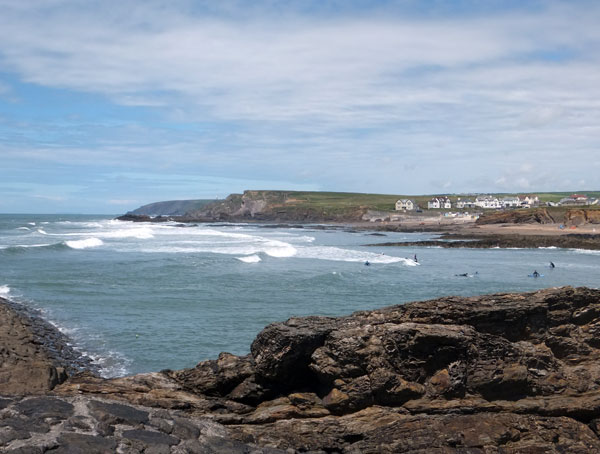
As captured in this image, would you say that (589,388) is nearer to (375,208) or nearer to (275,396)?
(275,396)

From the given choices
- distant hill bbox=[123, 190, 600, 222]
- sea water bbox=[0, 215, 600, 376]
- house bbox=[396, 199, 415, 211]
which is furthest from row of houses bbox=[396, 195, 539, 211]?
sea water bbox=[0, 215, 600, 376]

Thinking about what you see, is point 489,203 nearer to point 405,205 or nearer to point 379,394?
point 405,205

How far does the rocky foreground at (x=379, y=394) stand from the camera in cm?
778

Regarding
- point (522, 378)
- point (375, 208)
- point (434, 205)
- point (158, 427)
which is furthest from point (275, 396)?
point (434, 205)

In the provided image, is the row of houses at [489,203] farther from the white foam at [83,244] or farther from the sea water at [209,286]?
the white foam at [83,244]

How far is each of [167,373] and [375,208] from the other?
15042 cm

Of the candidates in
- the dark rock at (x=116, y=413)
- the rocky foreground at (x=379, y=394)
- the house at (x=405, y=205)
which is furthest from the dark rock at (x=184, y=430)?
the house at (x=405, y=205)

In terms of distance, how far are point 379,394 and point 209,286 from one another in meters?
24.1

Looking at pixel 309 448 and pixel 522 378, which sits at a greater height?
pixel 522 378

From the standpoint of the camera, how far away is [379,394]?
8.45m

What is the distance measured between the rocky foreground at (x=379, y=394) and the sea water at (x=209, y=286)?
741 centimetres

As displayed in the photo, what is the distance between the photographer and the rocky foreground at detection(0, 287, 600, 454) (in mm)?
7777

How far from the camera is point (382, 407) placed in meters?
8.45

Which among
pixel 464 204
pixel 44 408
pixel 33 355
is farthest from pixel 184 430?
pixel 464 204
